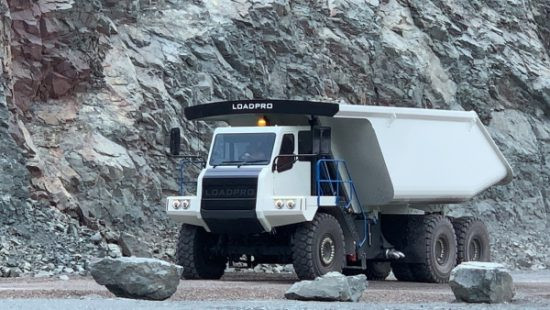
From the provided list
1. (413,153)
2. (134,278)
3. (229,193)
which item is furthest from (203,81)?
(134,278)

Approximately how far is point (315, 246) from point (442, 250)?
445 centimetres

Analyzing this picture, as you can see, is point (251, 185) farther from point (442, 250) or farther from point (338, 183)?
point (442, 250)

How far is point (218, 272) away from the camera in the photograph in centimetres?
2042

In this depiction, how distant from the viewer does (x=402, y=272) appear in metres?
22.4

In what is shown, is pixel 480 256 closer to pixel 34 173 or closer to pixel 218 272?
pixel 218 272

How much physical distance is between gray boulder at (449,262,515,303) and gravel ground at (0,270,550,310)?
232 millimetres

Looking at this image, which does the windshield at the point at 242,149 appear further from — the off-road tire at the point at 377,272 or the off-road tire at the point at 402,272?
the off-road tire at the point at 377,272

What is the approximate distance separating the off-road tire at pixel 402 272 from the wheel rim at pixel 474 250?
163 cm

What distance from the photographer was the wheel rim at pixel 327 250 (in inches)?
749

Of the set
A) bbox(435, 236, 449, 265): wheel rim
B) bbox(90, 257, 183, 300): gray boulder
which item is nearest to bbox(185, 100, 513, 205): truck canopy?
bbox(435, 236, 449, 265): wheel rim

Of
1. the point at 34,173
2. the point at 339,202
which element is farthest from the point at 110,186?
the point at 339,202

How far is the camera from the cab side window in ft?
63.1

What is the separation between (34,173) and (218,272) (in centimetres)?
570

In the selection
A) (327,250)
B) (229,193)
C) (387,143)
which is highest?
(387,143)
